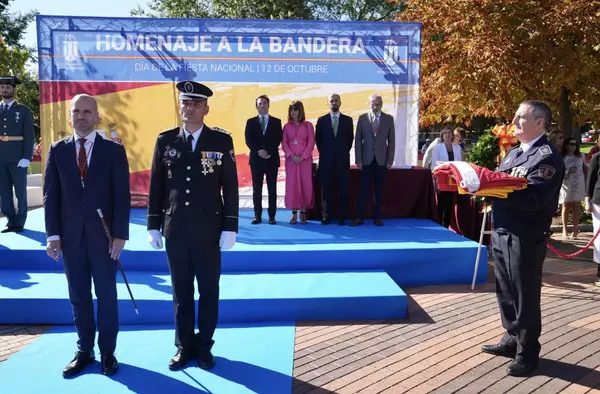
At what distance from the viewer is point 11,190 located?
257 inches

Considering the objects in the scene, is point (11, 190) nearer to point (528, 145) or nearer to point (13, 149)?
point (13, 149)

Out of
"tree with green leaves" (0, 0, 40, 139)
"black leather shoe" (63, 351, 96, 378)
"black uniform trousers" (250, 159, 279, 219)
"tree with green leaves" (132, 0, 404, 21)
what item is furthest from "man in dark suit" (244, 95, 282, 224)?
"tree with green leaves" (0, 0, 40, 139)

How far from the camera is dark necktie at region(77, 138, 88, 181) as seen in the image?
3393 mm

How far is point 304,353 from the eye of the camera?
3961mm

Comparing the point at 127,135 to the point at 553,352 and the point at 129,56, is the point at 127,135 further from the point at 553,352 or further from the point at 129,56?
the point at 553,352

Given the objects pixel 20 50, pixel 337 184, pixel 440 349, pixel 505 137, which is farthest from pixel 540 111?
pixel 20 50

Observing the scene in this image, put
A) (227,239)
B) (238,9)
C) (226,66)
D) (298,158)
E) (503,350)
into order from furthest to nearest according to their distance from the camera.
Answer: (238,9) < (226,66) < (298,158) < (503,350) < (227,239)

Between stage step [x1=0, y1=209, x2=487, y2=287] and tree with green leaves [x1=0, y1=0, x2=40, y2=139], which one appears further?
tree with green leaves [x1=0, y1=0, x2=40, y2=139]

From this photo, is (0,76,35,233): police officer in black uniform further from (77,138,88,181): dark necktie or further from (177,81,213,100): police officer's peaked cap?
(177,81,213,100): police officer's peaked cap

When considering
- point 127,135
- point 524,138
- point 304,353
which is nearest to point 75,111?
point 304,353

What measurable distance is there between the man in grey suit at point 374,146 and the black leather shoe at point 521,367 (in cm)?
365

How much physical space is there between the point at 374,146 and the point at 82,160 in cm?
435

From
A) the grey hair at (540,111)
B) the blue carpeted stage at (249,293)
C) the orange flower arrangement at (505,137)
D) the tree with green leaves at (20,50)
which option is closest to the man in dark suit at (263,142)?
the blue carpeted stage at (249,293)

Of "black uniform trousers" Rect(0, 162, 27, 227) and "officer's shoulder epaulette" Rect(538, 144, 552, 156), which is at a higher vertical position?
"officer's shoulder epaulette" Rect(538, 144, 552, 156)
